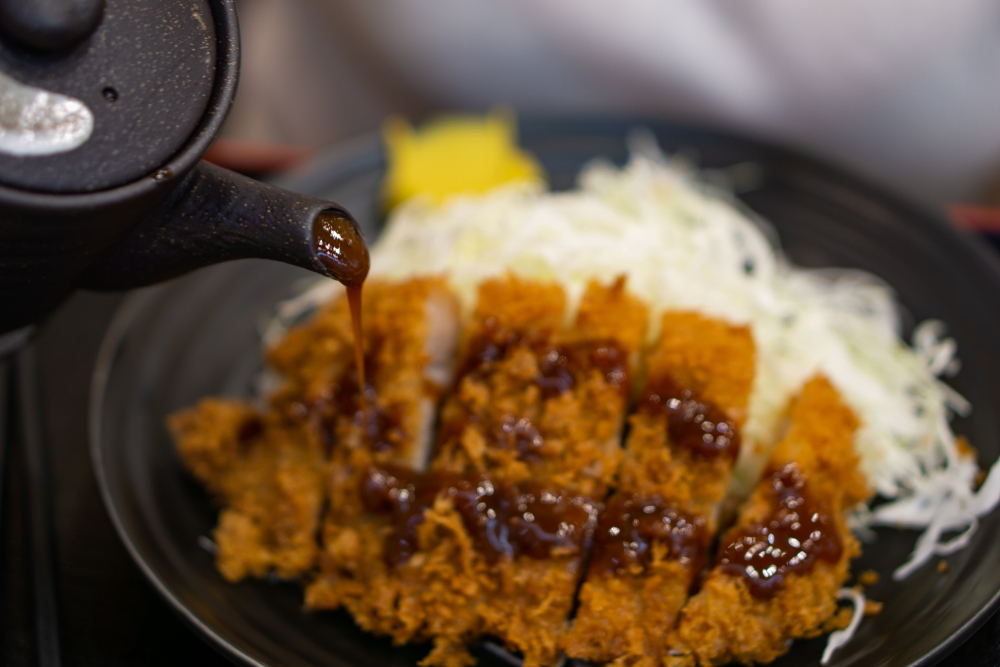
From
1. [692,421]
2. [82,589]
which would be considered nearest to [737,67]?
[692,421]

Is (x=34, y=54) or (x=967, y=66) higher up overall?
(x=967, y=66)

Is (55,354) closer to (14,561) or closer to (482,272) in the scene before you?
(14,561)

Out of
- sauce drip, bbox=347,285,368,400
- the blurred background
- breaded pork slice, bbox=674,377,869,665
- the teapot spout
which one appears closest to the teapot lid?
the teapot spout

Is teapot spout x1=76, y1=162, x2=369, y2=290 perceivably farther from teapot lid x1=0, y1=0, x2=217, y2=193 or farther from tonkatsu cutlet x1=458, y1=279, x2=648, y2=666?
tonkatsu cutlet x1=458, y1=279, x2=648, y2=666

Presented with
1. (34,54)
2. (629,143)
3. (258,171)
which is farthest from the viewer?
(258,171)

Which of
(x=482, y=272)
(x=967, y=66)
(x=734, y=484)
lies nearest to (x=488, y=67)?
(x=482, y=272)

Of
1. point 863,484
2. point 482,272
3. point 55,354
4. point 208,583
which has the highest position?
point 863,484
